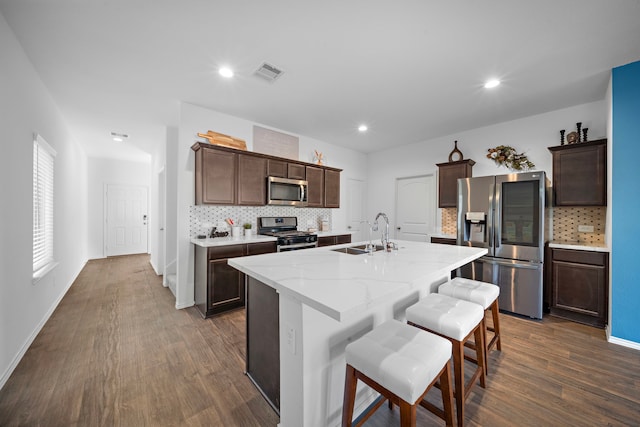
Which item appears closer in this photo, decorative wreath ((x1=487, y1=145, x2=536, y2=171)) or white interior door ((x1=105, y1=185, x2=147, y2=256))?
decorative wreath ((x1=487, y1=145, x2=536, y2=171))

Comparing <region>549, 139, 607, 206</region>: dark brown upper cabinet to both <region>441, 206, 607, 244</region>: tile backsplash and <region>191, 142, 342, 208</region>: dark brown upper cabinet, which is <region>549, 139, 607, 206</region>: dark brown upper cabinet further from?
<region>191, 142, 342, 208</region>: dark brown upper cabinet

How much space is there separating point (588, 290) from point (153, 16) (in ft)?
16.2

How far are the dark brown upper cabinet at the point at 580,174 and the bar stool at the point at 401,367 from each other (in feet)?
10.4

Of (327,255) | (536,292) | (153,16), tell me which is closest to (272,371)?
(327,255)

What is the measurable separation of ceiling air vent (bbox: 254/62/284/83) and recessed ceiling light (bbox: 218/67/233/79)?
0.26m

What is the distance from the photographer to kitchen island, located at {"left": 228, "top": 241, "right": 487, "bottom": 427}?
45.5 inches

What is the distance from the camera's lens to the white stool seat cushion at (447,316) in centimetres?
146

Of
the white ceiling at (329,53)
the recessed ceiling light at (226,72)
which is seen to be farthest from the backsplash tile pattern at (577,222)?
the recessed ceiling light at (226,72)

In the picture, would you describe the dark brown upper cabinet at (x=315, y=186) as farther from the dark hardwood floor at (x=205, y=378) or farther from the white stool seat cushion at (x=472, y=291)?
the white stool seat cushion at (x=472, y=291)

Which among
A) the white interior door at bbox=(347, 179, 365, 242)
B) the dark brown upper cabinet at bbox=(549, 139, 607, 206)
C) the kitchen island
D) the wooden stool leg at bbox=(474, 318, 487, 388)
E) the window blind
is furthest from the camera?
the white interior door at bbox=(347, 179, 365, 242)

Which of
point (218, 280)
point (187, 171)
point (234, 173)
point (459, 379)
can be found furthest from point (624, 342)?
point (187, 171)

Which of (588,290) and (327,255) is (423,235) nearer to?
(588,290)

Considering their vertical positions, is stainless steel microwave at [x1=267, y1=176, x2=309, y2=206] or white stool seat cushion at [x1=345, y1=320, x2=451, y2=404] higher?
stainless steel microwave at [x1=267, y1=176, x2=309, y2=206]

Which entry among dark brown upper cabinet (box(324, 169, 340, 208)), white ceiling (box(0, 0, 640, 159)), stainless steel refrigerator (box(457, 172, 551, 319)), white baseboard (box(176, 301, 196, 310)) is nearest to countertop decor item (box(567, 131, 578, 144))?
white ceiling (box(0, 0, 640, 159))
